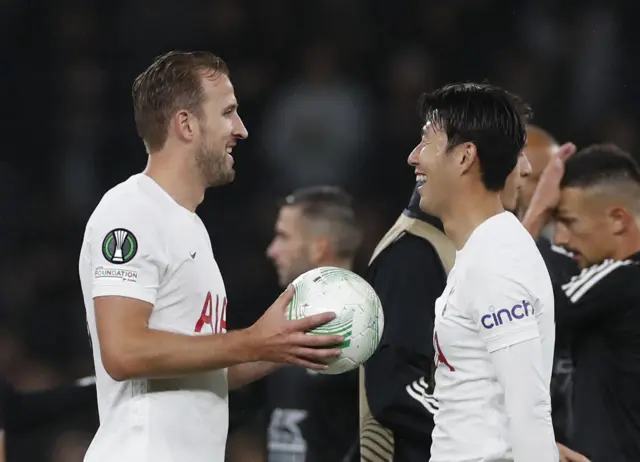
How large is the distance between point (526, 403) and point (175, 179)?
1.09m

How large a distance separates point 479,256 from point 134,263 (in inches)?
31.6

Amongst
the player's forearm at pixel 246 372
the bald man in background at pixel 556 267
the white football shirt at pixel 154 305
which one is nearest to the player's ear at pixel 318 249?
the bald man in background at pixel 556 267

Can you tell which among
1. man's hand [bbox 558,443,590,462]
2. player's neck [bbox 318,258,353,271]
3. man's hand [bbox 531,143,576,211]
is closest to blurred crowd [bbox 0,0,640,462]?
player's neck [bbox 318,258,353,271]

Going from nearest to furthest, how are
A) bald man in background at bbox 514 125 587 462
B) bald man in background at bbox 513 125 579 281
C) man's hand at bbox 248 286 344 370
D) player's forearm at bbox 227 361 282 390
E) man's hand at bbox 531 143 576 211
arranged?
man's hand at bbox 248 286 344 370
player's forearm at bbox 227 361 282 390
man's hand at bbox 531 143 576 211
bald man in background at bbox 513 125 579 281
bald man in background at bbox 514 125 587 462

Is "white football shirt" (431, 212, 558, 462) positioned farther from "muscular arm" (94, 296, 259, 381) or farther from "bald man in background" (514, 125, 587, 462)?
"bald man in background" (514, 125, 587, 462)

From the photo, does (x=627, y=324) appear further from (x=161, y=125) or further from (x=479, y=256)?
(x=161, y=125)

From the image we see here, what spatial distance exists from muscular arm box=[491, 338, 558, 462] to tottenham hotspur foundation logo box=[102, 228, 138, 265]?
2.93ft

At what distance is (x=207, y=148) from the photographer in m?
2.88

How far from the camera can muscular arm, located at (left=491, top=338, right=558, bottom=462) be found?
7.49ft

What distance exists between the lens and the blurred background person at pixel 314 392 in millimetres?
4293

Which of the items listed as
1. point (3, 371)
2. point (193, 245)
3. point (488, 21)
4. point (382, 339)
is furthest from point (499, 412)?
point (488, 21)

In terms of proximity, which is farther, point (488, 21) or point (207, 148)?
point (488, 21)

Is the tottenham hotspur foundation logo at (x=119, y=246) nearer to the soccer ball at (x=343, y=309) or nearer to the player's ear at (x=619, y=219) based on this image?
the soccer ball at (x=343, y=309)

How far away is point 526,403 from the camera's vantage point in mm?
2287
